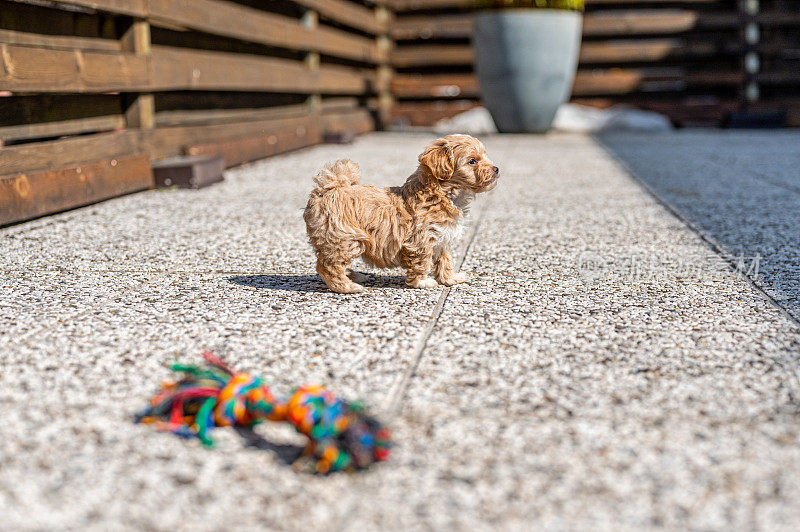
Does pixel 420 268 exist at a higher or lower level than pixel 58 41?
lower

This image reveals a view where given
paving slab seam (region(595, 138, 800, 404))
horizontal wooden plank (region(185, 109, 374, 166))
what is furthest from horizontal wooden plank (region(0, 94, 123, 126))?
paving slab seam (region(595, 138, 800, 404))

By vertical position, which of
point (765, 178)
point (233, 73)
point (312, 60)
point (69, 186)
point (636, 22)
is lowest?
point (765, 178)

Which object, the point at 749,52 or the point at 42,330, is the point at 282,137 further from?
the point at 749,52

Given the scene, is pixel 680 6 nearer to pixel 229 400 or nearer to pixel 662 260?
pixel 662 260

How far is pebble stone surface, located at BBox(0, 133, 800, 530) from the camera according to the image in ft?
4.87

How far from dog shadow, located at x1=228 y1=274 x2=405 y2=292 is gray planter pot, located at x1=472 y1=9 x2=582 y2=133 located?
6.79 m

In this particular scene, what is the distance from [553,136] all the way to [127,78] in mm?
6277

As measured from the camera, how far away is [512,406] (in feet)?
6.24

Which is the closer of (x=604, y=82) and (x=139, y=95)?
(x=139, y=95)

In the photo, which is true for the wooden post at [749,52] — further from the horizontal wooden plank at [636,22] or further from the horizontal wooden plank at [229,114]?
the horizontal wooden plank at [229,114]

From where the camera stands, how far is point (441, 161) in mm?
2879

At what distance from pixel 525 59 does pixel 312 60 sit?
253 cm

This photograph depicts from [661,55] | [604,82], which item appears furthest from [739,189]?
[661,55]

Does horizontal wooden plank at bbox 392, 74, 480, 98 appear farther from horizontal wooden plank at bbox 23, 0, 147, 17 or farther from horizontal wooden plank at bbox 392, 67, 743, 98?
horizontal wooden plank at bbox 23, 0, 147, 17
